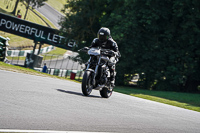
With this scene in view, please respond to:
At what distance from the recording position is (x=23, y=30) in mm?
40969

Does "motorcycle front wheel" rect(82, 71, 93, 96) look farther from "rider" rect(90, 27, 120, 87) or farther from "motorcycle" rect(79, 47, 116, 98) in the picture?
"rider" rect(90, 27, 120, 87)

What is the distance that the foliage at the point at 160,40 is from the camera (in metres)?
26.1

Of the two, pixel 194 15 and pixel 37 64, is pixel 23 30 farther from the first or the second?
pixel 194 15

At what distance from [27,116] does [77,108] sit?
1.59 meters

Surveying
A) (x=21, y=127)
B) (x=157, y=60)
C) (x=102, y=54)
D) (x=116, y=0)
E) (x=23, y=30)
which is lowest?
(x=21, y=127)

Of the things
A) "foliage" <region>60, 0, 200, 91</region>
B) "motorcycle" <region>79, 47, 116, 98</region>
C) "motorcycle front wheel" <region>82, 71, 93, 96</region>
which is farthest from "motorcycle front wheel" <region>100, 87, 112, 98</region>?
"foliage" <region>60, 0, 200, 91</region>

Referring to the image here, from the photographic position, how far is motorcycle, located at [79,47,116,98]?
8.72 metres

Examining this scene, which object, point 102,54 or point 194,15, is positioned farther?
point 194,15

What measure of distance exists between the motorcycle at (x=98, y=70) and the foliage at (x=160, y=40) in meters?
17.3

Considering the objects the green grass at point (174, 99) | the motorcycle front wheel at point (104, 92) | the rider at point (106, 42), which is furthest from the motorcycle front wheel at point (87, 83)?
the green grass at point (174, 99)

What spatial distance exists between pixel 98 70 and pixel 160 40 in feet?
67.2

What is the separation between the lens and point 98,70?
9141mm

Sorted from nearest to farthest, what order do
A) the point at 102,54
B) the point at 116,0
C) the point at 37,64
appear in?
the point at 102,54
the point at 116,0
the point at 37,64

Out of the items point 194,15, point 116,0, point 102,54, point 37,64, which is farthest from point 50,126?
point 37,64
